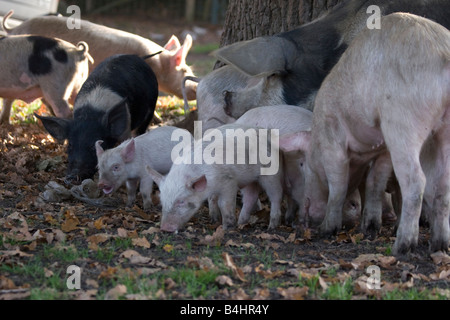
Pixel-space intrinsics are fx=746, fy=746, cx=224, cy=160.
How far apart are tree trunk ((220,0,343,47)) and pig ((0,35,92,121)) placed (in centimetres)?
190

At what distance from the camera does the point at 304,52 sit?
6.36 metres

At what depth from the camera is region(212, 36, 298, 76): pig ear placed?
6.15 metres

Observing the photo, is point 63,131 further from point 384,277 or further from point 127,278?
point 384,277

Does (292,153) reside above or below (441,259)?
above

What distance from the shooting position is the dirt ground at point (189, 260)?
4.03 meters

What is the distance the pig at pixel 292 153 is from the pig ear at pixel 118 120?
156 centimetres

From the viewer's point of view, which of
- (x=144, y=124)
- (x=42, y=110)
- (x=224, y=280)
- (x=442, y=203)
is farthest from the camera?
(x=42, y=110)

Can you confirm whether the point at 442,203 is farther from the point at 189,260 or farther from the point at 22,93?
the point at 22,93

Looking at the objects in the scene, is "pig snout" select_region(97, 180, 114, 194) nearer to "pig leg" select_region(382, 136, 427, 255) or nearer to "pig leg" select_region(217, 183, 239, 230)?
"pig leg" select_region(217, 183, 239, 230)

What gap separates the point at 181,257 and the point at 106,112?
9.27 feet

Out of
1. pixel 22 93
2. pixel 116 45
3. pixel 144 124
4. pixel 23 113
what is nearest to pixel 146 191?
pixel 144 124

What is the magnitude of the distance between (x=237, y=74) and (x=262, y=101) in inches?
23.0

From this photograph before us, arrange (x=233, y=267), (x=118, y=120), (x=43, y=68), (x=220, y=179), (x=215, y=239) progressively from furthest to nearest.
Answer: (x=43, y=68) → (x=118, y=120) → (x=220, y=179) → (x=215, y=239) → (x=233, y=267)

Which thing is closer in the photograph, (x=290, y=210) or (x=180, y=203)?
(x=180, y=203)
